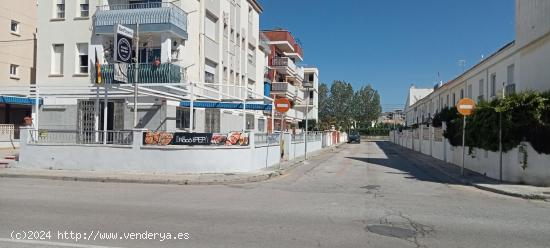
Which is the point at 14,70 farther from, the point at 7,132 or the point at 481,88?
the point at 481,88

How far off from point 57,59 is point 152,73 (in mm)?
6331

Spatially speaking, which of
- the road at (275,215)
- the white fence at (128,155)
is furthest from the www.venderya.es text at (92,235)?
the white fence at (128,155)

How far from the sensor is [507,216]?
9.74 metres

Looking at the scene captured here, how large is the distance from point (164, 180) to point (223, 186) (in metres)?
2.10

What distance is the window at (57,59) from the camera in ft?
83.5

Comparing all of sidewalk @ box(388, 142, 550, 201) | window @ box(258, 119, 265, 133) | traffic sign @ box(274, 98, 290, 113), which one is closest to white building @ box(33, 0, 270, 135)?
traffic sign @ box(274, 98, 290, 113)

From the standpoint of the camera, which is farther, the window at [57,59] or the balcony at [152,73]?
the window at [57,59]

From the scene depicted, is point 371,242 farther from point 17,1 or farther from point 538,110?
point 17,1

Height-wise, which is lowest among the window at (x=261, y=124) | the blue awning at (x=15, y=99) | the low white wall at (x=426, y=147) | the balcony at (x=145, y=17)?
the low white wall at (x=426, y=147)

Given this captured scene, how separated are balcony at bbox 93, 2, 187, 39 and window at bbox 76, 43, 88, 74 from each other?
1.62m

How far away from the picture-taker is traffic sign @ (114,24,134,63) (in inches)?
733

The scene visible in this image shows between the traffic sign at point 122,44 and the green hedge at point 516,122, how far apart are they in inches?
569

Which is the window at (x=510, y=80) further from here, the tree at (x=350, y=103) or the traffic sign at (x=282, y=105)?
the tree at (x=350, y=103)

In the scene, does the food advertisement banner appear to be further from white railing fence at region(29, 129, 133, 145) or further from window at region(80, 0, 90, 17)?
window at region(80, 0, 90, 17)
